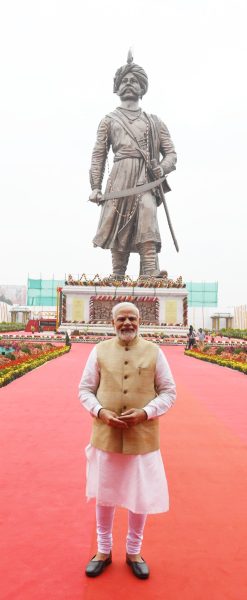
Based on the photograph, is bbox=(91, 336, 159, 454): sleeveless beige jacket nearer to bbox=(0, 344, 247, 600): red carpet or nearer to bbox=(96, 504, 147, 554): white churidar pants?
bbox=(96, 504, 147, 554): white churidar pants

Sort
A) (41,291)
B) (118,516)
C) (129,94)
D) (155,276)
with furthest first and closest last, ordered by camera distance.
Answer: (41,291) → (129,94) → (155,276) → (118,516)

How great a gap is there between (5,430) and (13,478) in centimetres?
169

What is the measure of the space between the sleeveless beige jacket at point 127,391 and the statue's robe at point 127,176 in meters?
23.5

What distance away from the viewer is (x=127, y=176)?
26.8 metres

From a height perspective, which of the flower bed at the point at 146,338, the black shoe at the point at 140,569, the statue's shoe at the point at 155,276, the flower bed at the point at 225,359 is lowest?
the black shoe at the point at 140,569

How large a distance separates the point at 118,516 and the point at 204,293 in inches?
1903

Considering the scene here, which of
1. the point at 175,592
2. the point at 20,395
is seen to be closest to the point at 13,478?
the point at 175,592

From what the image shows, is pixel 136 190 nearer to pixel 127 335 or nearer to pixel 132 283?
pixel 132 283

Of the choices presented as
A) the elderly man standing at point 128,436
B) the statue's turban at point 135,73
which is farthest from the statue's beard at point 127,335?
the statue's turban at point 135,73

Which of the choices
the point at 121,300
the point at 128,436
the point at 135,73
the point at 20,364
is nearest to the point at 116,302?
the point at 121,300

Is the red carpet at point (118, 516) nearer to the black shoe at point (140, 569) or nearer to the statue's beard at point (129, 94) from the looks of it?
the black shoe at point (140, 569)

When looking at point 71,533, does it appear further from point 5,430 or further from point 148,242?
point 148,242

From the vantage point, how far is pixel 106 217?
26.7m

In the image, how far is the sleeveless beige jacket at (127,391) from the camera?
9.36ft
